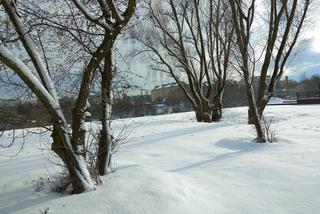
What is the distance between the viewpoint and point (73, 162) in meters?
4.23

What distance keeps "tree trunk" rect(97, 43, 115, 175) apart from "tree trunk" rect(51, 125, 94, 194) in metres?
0.69

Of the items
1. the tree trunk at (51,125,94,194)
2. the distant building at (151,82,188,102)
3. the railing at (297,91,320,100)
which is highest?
the distant building at (151,82,188,102)

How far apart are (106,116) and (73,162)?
41.7 inches

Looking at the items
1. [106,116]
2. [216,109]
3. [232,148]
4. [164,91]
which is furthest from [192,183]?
[164,91]

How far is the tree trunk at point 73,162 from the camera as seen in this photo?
4.20m

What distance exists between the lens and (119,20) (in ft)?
14.0

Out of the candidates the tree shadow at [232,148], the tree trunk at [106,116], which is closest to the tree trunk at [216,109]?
the tree shadow at [232,148]

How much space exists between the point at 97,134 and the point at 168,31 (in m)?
13.6

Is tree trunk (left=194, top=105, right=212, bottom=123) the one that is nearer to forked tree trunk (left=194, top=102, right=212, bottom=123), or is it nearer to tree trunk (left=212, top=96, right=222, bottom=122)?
forked tree trunk (left=194, top=102, right=212, bottom=123)

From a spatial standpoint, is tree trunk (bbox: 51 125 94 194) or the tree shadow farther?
the tree shadow

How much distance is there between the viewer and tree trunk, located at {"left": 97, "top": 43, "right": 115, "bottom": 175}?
5008mm

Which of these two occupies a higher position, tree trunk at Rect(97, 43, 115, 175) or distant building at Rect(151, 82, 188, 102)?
distant building at Rect(151, 82, 188, 102)

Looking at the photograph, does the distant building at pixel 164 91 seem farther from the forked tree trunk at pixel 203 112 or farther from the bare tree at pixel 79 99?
the bare tree at pixel 79 99

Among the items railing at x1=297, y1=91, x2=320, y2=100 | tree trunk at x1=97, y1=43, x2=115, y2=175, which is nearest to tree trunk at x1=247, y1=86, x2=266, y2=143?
tree trunk at x1=97, y1=43, x2=115, y2=175
